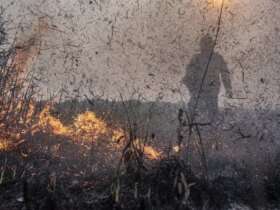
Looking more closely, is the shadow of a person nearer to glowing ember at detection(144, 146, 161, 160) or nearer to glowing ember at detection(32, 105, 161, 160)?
glowing ember at detection(144, 146, 161, 160)

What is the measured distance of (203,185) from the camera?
13.7 ft

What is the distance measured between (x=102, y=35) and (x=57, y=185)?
90.8 inches

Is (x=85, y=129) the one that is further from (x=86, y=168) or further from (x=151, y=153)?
(x=151, y=153)

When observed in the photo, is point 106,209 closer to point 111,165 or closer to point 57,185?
point 57,185

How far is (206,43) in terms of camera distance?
5.44m

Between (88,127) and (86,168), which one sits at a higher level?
(88,127)

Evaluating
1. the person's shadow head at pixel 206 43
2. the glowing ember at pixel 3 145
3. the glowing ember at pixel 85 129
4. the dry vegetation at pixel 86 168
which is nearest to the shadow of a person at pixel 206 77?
the person's shadow head at pixel 206 43

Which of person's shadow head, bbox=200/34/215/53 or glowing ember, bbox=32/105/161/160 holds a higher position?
person's shadow head, bbox=200/34/215/53

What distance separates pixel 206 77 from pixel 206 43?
499 mm

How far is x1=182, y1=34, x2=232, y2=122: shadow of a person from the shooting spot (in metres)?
5.36

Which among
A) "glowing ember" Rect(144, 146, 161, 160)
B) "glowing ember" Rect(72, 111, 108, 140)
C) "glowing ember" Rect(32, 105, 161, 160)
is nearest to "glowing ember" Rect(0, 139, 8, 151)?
"glowing ember" Rect(32, 105, 161, 160)

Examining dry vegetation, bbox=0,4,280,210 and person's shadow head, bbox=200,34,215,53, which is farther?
person's shadow head, bbox=200,34,215,53

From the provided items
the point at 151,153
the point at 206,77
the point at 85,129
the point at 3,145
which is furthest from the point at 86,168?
the point at 206,77

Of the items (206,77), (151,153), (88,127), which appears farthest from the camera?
(206,77)
